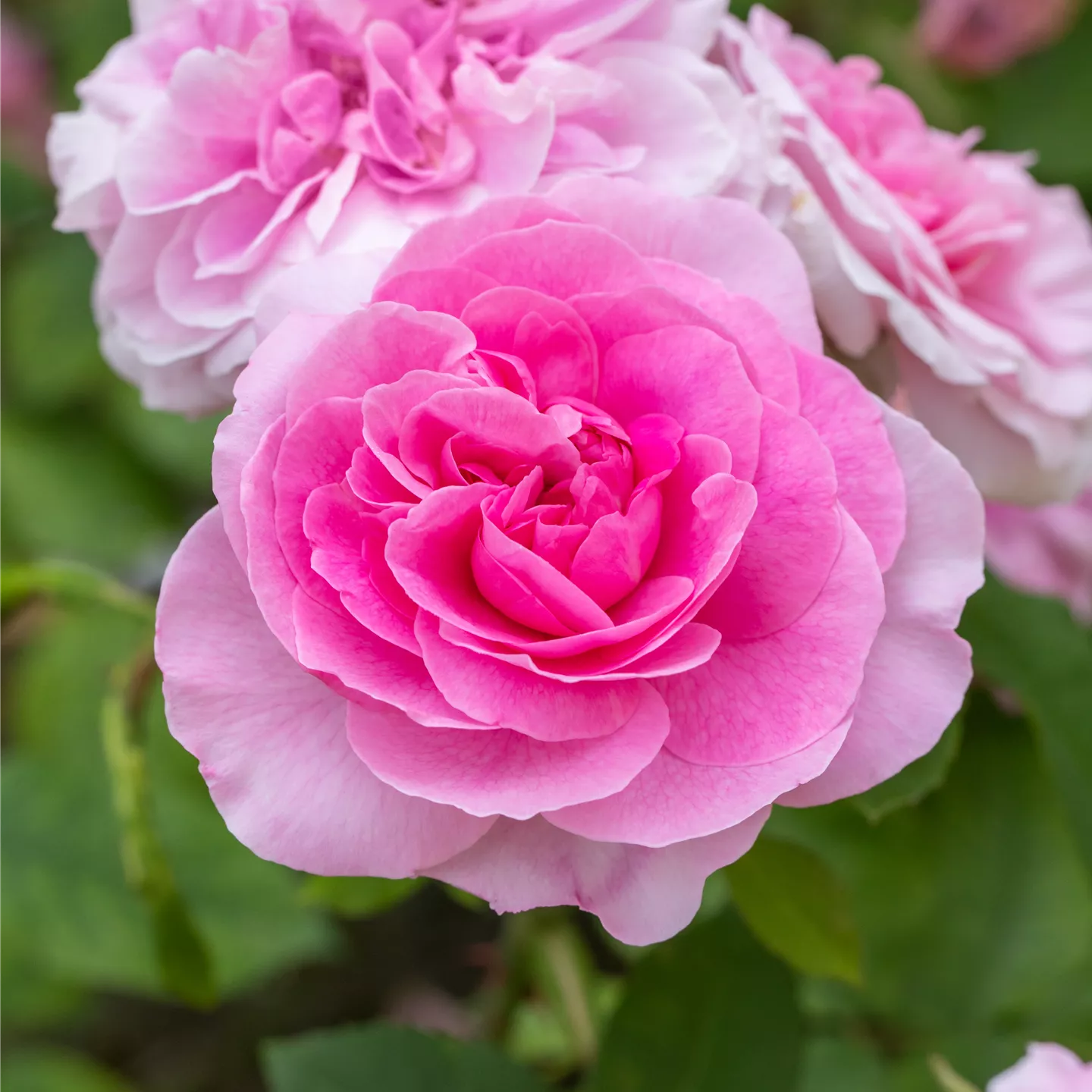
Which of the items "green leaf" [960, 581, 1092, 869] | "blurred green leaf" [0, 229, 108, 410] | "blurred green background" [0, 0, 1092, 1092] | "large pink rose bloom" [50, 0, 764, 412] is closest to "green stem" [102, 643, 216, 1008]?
"blurred green background" [0, 0, 1092, 1092]

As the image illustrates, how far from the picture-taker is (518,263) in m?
0.34

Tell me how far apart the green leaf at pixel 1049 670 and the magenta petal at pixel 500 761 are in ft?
0.92

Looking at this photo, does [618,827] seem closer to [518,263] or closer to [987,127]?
[518,263]

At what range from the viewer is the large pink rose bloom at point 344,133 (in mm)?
388

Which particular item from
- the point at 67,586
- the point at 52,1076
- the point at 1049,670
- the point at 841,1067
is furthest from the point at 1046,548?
the point at 52,1076

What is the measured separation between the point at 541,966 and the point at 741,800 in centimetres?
42

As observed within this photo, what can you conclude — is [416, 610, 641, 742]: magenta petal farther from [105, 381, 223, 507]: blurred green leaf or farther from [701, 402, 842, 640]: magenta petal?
[105, 381, 223, 507]: blurred green leaf

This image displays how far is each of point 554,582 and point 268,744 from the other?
0.10 metres

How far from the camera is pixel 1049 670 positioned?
554 millimetres

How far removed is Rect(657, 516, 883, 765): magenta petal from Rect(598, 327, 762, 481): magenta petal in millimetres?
40

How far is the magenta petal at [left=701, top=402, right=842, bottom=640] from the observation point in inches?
12.5

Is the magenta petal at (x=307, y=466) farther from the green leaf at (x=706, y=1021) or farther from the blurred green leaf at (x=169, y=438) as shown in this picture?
the blurred green leaf at (x=169, y=438)

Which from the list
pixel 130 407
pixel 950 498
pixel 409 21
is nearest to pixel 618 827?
pixel 950 498

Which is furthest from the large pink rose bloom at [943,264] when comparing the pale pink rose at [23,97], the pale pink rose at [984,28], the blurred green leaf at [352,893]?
the pale pink rose at [23,97]
